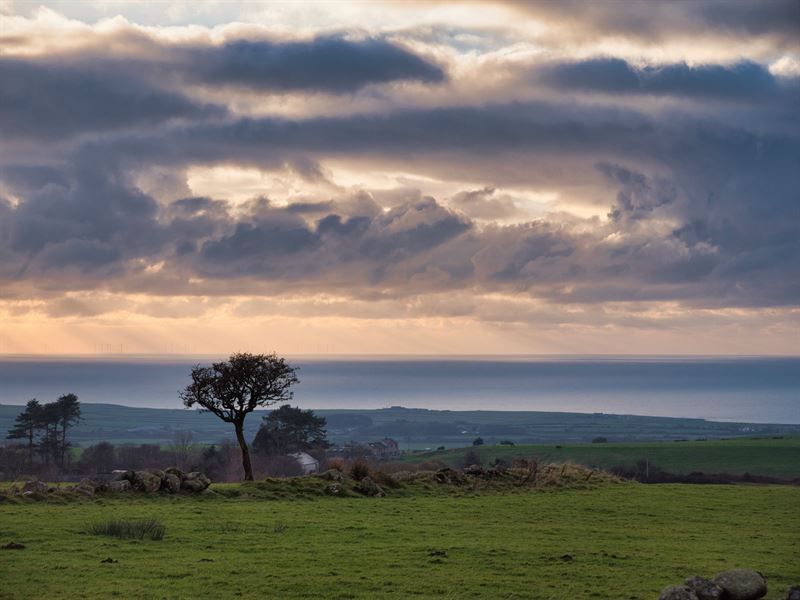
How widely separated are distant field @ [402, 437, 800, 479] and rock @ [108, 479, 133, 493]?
72.6 meters

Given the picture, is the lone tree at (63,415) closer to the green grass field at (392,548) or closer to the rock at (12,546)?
the green grass field at (392,548)

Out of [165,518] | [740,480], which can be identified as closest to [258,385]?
[165,518]

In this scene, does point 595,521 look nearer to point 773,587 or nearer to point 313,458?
point 773,587

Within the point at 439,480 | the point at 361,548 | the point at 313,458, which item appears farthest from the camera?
the point at 313,458

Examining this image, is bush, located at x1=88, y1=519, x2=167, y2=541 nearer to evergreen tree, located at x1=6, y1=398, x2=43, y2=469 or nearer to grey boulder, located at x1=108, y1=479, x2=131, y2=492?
grey boulder, located at x1=108, y1=479, x2=131, y2=492

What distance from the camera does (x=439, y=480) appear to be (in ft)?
157

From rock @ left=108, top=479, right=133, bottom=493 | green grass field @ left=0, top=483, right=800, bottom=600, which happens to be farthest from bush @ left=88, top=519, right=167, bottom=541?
rock @ left=108, top=479, right=133, bottom=493

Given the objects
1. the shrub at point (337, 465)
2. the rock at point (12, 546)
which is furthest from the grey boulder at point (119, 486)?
the rock at point (12, 546)

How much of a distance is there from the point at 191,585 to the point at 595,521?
19247 mm

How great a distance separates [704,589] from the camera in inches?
730

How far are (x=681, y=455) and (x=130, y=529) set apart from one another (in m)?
107

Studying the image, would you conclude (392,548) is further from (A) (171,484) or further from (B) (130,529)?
(A) (171,484)

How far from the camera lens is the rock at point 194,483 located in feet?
132

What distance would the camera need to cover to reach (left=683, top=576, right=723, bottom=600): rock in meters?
18.4
